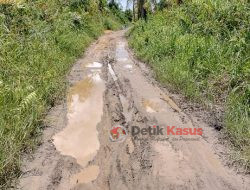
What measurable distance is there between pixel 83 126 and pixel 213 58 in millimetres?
3393

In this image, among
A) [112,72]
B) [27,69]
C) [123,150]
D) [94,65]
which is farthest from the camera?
[94,65]

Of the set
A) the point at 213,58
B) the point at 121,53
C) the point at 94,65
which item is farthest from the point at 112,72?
the point at 121,53

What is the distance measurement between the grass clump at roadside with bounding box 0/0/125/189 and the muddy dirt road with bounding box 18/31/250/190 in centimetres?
27

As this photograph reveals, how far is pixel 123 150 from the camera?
11.4 feet

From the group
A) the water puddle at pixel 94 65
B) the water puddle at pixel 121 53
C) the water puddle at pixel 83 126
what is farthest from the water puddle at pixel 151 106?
the water puddle at pixel 121 53

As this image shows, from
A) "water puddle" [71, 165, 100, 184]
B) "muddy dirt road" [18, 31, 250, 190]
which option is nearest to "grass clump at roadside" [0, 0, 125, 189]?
"muddy dirt road" [18, 31, 250, 190]

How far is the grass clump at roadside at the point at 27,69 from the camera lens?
3353mm

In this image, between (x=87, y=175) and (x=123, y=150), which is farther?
(x=123, y=150)

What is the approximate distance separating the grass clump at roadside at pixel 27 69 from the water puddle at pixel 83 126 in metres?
0.41

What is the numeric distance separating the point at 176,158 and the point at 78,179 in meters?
1.30

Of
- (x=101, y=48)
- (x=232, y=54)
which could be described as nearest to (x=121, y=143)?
(x=232, y=54)

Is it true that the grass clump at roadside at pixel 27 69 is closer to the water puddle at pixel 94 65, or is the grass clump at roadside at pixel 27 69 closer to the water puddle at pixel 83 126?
the water puddle at pixel 83 126

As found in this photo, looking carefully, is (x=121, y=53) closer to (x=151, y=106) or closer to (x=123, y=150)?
(x=151, y=106)

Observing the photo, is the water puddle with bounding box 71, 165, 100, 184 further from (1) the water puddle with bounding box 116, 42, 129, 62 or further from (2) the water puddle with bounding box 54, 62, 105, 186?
(1) the water puddle with bounding box 116, 42, 129, 62
